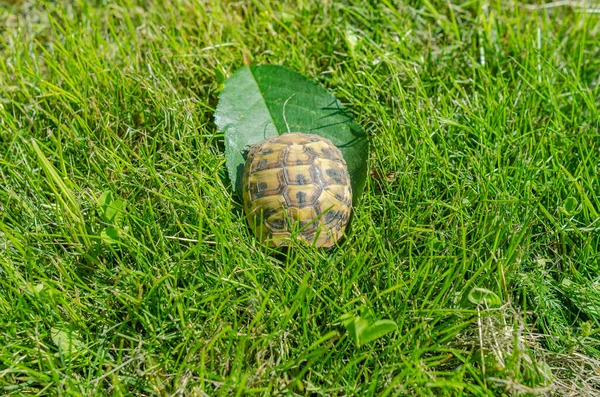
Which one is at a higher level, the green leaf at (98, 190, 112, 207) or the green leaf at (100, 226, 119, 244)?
Result: the green leaf at (98, 190, 112, 207)

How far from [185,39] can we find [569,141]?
6.19 ft

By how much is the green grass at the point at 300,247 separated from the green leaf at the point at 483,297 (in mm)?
45

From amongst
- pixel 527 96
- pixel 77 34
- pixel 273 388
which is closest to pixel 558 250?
pixel 527 96

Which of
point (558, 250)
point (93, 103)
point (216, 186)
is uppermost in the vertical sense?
point (93, 103)

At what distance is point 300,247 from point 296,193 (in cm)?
23

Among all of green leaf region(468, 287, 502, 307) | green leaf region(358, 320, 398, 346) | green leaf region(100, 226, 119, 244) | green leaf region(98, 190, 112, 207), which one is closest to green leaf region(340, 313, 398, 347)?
green leaf region(358, 320, 398, 346)

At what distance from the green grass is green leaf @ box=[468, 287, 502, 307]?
1.8 inches

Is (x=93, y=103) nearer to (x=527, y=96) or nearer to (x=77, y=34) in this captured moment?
(x=77, y=34)

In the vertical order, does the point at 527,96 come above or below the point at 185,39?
below

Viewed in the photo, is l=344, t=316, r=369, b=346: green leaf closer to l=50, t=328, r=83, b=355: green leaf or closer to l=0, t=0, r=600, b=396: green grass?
l=0, t=0, r=600, b=396: green grass

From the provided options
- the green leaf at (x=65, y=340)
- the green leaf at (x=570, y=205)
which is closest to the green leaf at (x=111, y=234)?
the green leaf at (x=65, y=340)

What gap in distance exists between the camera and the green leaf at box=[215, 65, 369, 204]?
2.59m

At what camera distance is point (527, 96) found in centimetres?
277

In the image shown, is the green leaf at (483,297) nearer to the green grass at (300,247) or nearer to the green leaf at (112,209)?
the green grass at (300,247)
